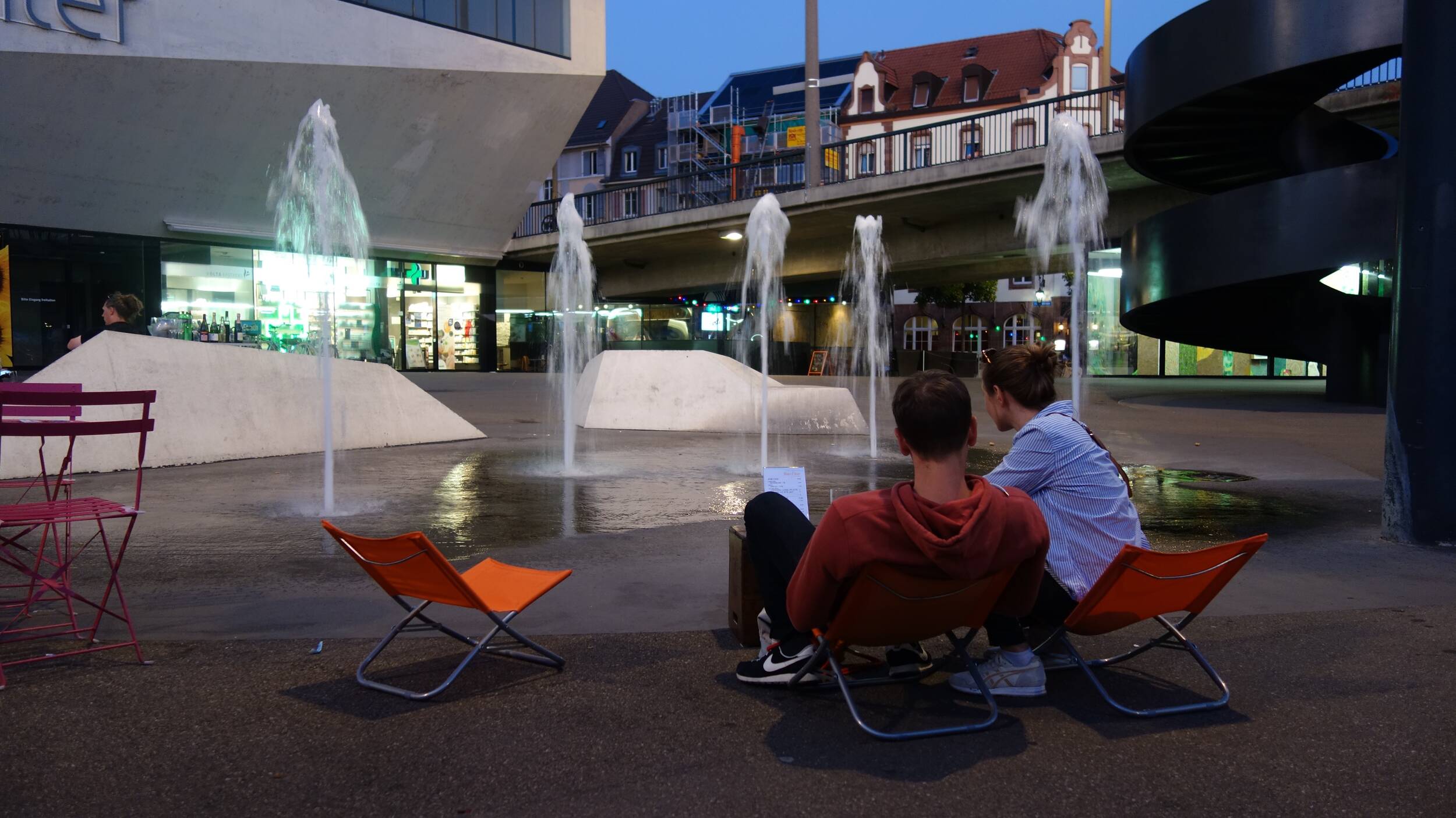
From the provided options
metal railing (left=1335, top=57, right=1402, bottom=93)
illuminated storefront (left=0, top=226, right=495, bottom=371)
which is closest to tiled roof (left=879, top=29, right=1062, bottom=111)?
illuminated storefront (left=0, top=226, right=495, bottom=371)

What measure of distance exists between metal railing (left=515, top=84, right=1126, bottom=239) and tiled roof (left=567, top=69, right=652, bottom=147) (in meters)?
32.7

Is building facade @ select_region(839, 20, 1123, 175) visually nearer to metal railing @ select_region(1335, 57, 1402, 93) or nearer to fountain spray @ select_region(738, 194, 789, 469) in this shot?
fountain spray @ select_region(738, 194, 789, 469)

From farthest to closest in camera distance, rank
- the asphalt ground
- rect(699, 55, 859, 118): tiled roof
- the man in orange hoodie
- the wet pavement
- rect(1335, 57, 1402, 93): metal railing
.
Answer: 1. rect(699, 55, 859, 118): tiled roof
2. rect(1335, 57, 1402, 93): metal railing
3. the wet pavement
4. the man in orange hoodie
5. the asphalt ground

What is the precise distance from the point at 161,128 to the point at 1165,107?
69.5 feet

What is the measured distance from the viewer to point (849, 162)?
119ft

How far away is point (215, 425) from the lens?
10680mm

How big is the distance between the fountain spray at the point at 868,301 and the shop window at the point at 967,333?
24.4 feet

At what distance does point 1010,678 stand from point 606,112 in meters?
78.8

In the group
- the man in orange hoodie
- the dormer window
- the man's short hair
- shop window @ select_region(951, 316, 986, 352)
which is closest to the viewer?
the man in orange hoodie

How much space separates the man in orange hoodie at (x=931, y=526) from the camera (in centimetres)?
320

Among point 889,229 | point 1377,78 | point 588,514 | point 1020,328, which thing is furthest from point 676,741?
point 1020,328

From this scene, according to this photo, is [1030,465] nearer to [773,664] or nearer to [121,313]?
[773,664]

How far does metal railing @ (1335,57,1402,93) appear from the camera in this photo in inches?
816

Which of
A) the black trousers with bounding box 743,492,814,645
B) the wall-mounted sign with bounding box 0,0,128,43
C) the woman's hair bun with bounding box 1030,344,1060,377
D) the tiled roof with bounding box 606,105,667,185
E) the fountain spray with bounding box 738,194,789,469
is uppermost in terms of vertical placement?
the tiled roof with bounding box 606,105,667,185
